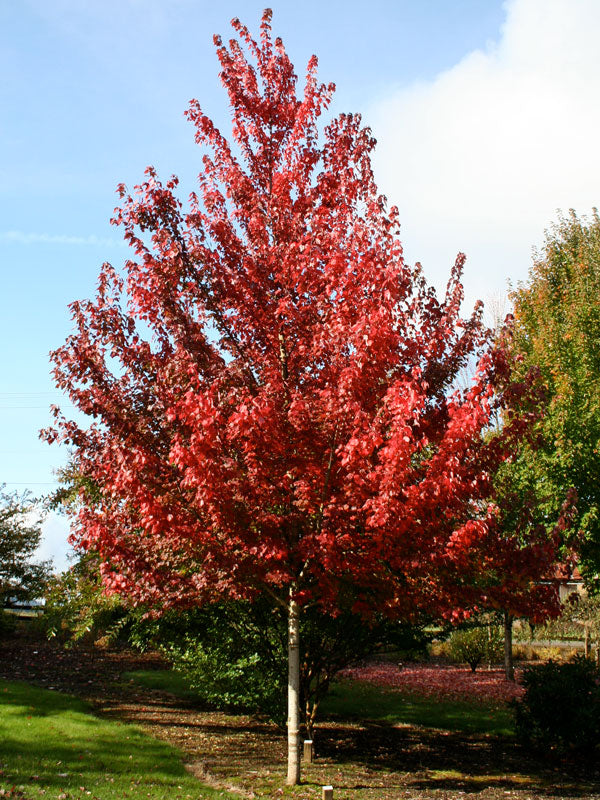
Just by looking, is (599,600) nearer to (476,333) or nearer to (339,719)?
(339,719)

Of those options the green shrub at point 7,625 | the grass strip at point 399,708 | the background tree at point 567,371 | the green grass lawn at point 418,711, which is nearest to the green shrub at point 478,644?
the grass strip at point 399,708

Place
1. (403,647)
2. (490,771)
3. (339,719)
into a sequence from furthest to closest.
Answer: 1. (339,719)
2. (403,647)
3. (490,771)

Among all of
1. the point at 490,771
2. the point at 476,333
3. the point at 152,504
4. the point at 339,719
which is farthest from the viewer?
the point at 339,719

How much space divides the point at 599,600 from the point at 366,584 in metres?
15.8

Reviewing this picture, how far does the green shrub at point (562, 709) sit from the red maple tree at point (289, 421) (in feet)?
14.7

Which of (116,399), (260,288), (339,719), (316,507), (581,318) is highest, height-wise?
(581,318)

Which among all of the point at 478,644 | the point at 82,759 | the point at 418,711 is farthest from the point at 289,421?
the point at 478,644

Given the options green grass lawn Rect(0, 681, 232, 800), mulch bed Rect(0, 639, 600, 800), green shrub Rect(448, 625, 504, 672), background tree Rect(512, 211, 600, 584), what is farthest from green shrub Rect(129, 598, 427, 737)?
green shrub Rect(448, 625, 504, 672)

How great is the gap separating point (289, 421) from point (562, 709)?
7428mm

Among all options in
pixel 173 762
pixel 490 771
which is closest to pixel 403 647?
pixel 490 771

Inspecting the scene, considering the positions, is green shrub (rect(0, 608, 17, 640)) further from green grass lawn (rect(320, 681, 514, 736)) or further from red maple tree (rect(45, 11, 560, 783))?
red maple tree (rect(45, 11, 560, 783))

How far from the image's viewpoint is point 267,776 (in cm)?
879

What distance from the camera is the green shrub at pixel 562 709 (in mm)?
10453

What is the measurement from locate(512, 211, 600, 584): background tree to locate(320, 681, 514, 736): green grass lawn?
3828mm
